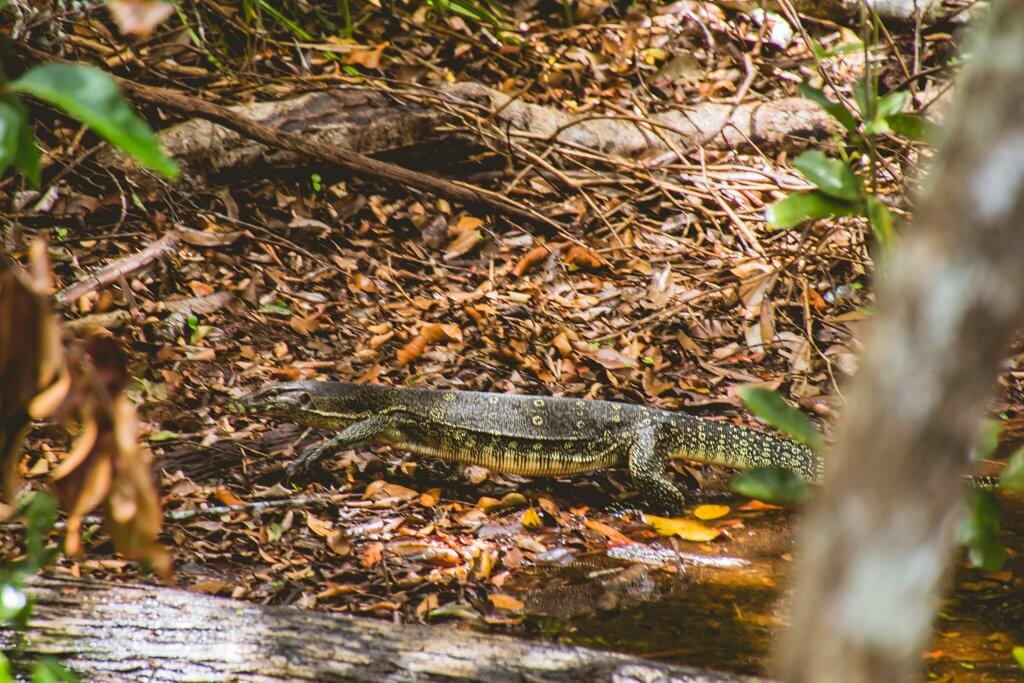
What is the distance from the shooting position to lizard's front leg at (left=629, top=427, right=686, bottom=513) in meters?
5.61

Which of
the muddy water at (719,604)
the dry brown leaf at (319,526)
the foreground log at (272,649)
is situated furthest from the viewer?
the dry brown leaf at (319,526)

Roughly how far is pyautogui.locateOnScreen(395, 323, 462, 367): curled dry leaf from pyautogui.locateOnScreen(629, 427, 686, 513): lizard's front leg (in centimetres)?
170

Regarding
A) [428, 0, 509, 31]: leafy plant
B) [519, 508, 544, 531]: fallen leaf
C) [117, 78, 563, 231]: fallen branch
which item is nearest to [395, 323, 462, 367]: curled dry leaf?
[117, 78, 563, 231]: fallen branch

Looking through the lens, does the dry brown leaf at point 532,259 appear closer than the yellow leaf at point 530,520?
No

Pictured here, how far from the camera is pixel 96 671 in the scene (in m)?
2.99

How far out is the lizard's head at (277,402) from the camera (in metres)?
5.73

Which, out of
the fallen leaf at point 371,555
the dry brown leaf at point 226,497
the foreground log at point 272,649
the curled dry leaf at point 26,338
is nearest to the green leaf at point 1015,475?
the foreground log at point 272,649

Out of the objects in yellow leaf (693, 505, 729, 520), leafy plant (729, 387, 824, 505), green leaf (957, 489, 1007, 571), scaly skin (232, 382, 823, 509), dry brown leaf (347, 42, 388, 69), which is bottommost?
yellow leaf (693, 505, 729, 520)

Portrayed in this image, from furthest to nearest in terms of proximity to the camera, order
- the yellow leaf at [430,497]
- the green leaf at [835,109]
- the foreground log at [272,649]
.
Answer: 1. the yellow leaf at [430,497]
2. the foreground log at [272,649]
3. the green leaf at [835,109]

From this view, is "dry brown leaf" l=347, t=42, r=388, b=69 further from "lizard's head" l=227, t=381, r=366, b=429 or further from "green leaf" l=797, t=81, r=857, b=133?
"green leaf" l=797, t=81, r=857, b=133

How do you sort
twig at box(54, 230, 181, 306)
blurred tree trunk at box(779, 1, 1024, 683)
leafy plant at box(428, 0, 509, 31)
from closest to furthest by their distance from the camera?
1. blurred tree trunk at box(779, 1, 1024, 683)
2. twig at box(54, 230, 181, 306)
3. leafy plant at box(428, 0, 509, 31)

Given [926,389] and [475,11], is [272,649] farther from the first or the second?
[475,11]

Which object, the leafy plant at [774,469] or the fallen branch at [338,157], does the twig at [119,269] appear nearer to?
the fallen branch at [338,157]

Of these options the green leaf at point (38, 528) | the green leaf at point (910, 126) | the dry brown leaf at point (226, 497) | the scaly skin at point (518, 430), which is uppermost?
the green leaf at point (910, 126)
